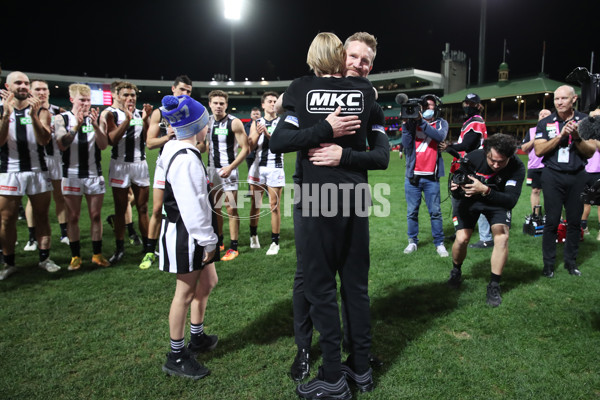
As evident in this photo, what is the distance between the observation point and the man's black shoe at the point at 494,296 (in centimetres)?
376

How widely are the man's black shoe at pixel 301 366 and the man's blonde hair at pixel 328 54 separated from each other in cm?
193

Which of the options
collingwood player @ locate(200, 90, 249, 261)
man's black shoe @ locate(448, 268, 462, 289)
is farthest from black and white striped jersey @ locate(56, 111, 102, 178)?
man's black shoe @ locate(448, 268, 462, 289)

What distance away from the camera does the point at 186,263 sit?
259 cm

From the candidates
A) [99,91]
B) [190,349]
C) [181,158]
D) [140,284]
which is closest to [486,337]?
[190,349]

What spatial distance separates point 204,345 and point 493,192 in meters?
3.15

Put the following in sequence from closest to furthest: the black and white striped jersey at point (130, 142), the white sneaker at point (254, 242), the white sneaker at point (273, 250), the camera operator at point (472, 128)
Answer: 1. the black and white striped jersey at point (130, 142)
2. the camera operator at point (472, 128)
3. the white sneaker at point (273, 250)
4. the white sneaker at point (254, 242)

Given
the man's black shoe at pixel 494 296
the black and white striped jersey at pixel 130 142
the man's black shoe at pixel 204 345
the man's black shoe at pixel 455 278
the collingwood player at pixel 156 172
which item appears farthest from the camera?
the black and white striped jersey at pixel 130 142

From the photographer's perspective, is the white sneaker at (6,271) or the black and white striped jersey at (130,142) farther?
the black and white striped jersey at (130,142)

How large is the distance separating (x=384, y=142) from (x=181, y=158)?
1.32 m

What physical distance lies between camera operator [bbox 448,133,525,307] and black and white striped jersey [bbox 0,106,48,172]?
494 centimetres

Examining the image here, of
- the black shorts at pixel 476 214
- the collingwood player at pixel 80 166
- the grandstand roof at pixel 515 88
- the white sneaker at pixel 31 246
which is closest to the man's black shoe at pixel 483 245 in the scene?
the black shorts at pixel 476 214

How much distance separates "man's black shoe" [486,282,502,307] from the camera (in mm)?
3756

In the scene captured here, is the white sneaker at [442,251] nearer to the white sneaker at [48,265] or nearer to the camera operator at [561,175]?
the camera operator at [561,175]

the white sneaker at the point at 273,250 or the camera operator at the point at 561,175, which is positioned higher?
the camera operator at the point at 561,175
